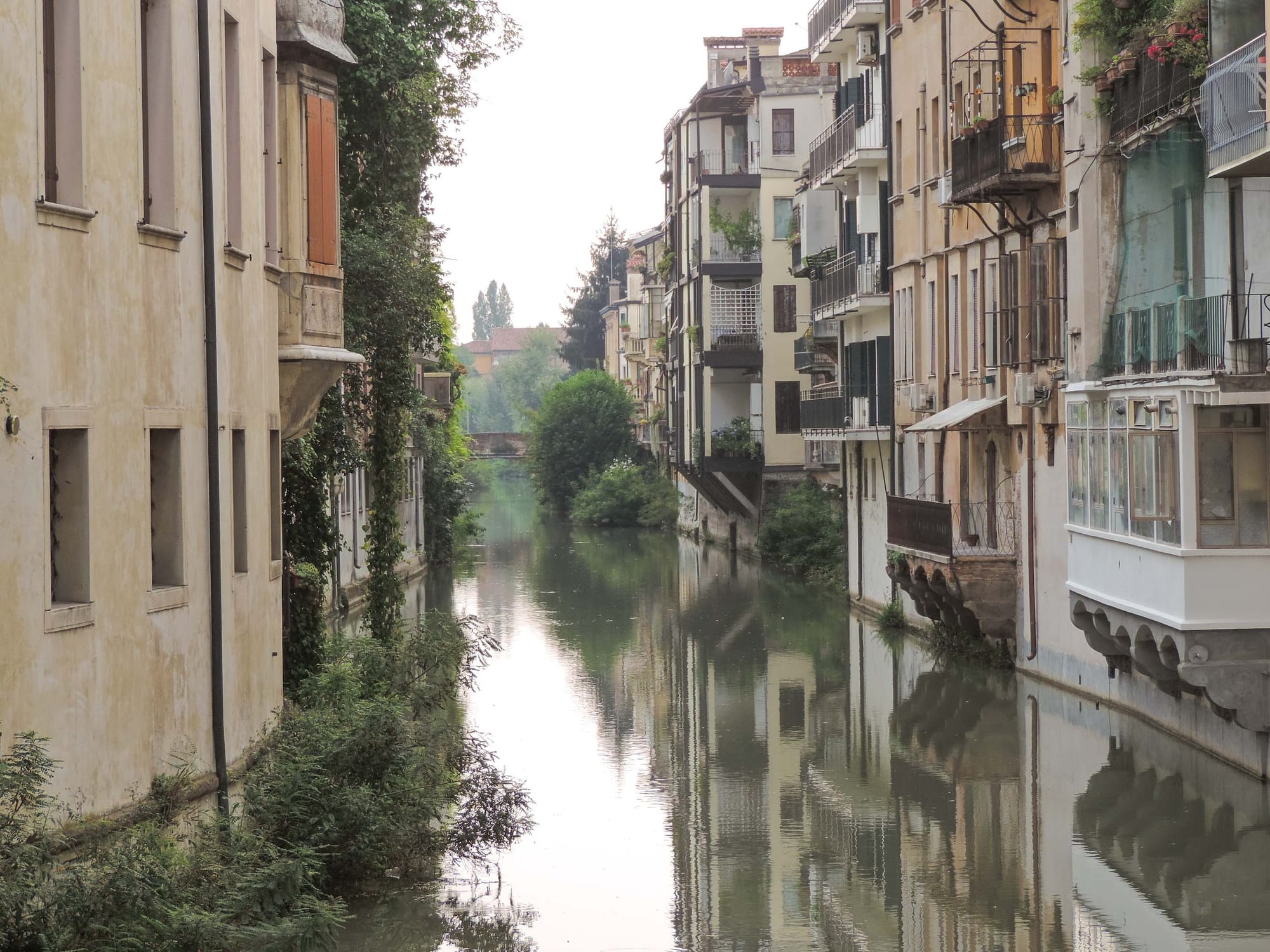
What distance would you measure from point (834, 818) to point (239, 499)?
6867 millimetres

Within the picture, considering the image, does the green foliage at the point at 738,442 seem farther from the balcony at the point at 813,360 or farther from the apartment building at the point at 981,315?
the apartment building at the point at 981,315

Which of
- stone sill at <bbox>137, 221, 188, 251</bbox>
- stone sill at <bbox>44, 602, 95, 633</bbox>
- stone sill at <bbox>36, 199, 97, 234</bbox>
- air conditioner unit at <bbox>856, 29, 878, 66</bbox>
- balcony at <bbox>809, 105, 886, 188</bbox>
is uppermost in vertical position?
air conditioner unit at <bbox>856, 29, 878, 66</bbox>

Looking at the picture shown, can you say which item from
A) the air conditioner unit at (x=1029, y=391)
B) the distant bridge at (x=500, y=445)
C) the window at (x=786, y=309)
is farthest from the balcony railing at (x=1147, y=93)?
the distant bridge at (x=500, y=445)

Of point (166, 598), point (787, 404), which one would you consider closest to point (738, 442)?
point (787, 404)

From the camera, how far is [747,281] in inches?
2131

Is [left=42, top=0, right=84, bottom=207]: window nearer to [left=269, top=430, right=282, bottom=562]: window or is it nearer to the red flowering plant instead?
[left=269, top=430, right=282, bottom=562]: window

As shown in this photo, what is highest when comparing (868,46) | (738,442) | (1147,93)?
(868,46)

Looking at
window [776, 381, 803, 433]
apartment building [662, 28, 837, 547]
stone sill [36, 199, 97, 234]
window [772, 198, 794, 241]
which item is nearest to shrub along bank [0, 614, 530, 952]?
stone sill [36, 199, 97, 234]

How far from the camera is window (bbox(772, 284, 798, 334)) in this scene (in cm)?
5269

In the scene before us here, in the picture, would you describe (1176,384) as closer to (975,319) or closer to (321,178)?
(321,178)

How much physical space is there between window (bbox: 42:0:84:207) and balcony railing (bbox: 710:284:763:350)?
4090cm

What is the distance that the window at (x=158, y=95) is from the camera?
48.6 feet

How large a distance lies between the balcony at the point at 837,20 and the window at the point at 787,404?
45.7ft

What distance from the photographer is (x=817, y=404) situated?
39.5 metres
